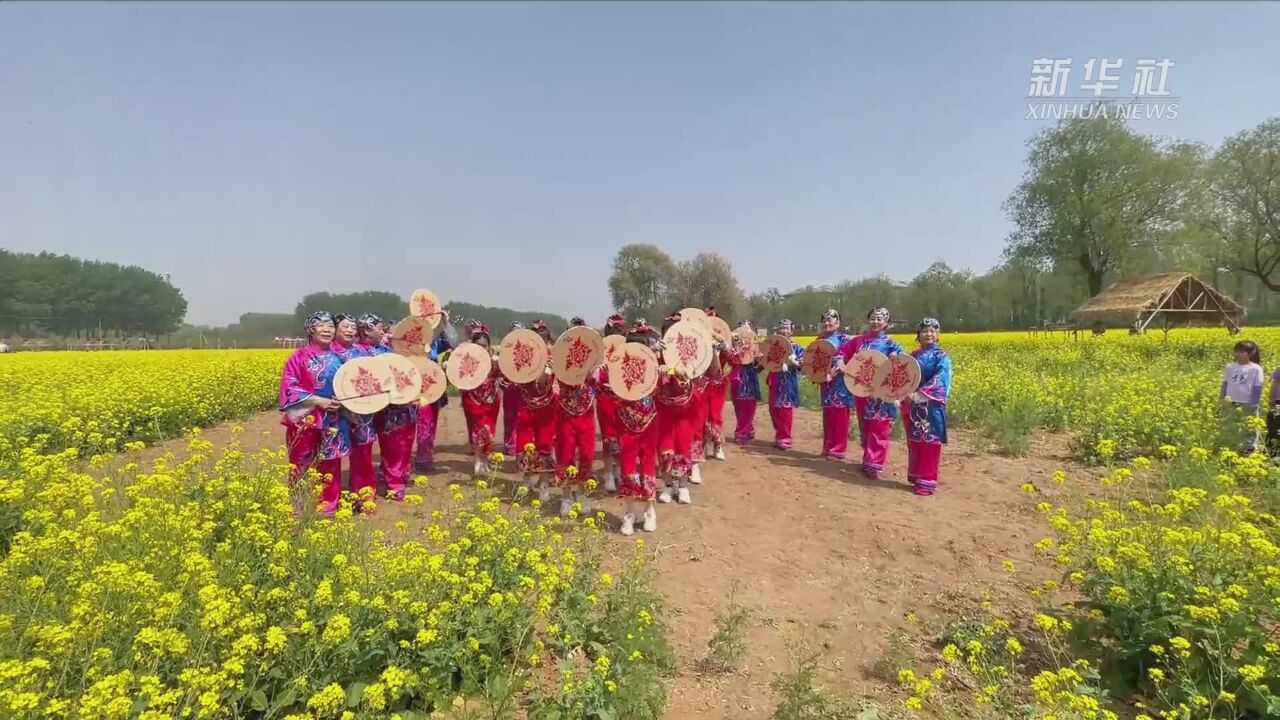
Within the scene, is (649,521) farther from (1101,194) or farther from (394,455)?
(1101,194)

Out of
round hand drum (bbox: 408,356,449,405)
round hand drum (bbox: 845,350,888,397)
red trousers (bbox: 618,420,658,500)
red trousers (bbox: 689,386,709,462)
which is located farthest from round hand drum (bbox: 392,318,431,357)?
round hand drum (bbox: 845,350,888,397)

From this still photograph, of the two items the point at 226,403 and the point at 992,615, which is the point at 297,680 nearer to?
the point at 992,615

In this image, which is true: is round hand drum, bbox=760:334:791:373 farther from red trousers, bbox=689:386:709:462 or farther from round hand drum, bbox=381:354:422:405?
round hand drum, bbox=381:354:422:405

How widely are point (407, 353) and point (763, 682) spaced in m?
6.28

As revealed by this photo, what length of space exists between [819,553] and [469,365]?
468 cm

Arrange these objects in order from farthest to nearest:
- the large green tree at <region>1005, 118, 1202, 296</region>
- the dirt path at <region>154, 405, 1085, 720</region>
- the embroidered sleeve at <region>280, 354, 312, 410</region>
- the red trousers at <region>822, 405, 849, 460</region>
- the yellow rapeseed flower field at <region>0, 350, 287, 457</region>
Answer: the large green tree at <region>1005, 118, 1202, 296</region> < the red trousers at <region>822, 405, 849, 460</region> < the yellow rapeseed flower field at <region>0, 350, 287, 457</region> < the embroidered sleeve at <region>280, 354, 312, 410</region> < the dirt path at <region>154, 405, 1085, 720</region>

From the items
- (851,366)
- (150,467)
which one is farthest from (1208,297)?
(150,467)

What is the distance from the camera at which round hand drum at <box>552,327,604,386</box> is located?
6211 mm

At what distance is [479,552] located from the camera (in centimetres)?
383

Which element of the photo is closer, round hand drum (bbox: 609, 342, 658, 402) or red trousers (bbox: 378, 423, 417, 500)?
round hand drum (bbox: 609, 342, 658, 402)

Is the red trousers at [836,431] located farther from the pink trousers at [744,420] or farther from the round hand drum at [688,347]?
the round hand drum at [688,347]

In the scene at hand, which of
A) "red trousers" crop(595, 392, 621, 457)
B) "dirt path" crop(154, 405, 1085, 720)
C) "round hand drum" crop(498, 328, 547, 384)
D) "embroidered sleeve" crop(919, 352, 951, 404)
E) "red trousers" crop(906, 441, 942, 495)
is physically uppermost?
"round hand drum" crop(498, 328, 547, 384)

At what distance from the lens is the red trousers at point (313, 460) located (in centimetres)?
571

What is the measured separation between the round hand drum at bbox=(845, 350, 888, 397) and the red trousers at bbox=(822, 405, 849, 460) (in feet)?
3.54
